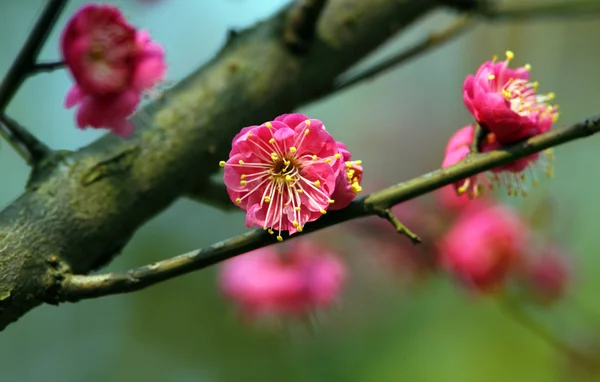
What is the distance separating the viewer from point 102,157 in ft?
2.19

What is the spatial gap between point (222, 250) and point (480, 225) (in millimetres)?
891

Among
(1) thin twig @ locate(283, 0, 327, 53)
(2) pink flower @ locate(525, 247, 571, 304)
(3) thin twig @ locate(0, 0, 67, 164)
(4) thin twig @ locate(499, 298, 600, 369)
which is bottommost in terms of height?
(4) thin twig @ locate(499, 298, 600, 369)

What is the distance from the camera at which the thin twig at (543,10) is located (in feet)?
3.40

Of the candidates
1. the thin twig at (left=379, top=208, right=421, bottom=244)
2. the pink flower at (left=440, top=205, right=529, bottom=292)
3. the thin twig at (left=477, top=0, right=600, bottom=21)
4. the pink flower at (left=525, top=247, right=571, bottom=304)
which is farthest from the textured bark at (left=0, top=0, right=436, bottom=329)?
the pink flower at (left=525, top=247, right=571, bottom=304)

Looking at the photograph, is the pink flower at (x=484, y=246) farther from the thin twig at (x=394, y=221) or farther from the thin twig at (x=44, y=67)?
the thin twig at (x=44, y=67)

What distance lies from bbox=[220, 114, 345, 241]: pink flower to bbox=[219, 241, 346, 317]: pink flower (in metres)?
0.80

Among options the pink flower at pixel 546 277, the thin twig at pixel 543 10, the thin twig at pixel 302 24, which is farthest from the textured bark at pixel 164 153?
the pink flower at pixel 546 277

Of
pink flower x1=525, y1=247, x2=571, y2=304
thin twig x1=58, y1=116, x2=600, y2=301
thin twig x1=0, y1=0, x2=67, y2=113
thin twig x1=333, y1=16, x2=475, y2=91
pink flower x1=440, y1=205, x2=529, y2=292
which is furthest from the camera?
pink flower x1=525, y1=247, x2=571, y2=304

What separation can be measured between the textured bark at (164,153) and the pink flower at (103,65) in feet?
0.10

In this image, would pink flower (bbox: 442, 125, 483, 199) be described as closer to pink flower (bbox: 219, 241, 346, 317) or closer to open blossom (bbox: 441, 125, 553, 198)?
open blossom (bbox: 441, 125, 553, 198)

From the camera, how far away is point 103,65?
0.69 metres

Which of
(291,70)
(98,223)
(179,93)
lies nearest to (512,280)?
(291,70)

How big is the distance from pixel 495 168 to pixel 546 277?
86 cm

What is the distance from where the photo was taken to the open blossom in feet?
1.76
